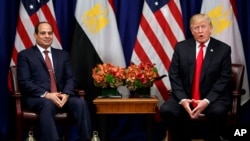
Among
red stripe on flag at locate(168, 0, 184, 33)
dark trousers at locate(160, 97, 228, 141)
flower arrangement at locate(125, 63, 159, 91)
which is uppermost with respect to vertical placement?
red stripe on flag at locate(168, 0, 184, 33)

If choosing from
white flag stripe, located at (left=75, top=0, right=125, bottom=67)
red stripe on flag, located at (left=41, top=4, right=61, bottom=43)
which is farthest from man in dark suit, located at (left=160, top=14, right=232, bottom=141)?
red stripe on flag, located at (left=41, top=4, right=61, bottom=43)

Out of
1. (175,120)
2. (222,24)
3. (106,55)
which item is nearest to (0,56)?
(106,55)

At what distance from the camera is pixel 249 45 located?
618 centimetres

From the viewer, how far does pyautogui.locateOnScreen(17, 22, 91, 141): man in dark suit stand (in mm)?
5203

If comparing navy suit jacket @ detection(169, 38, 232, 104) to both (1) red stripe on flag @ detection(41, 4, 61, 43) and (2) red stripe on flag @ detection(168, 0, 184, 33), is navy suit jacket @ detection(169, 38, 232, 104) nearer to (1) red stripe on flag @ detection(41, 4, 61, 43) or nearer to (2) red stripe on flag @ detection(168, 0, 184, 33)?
(2) red stripe on flag @ detection(168, 0, 184, 33)

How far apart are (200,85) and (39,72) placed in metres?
1.86

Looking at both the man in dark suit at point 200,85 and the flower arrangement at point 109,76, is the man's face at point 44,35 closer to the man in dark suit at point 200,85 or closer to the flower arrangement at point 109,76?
the flower arrangement at point 109,76

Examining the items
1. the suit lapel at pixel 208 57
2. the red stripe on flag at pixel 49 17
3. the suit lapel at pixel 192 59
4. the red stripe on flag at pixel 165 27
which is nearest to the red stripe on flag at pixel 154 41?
the red stripe on flag at pixel 165 27

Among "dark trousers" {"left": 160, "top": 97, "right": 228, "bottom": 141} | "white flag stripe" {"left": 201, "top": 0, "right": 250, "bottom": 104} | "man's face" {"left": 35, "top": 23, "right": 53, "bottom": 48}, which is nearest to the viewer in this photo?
"dark trousers" {"left": 160, "top": 97, "right": 228, "bottom": 141}

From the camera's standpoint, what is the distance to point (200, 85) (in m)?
5.30

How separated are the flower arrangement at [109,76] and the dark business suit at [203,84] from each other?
0.59 metres

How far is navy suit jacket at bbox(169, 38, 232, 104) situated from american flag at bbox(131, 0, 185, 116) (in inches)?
28.3

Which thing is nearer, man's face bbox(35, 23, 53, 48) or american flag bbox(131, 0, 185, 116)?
man's face bbox(35, 23, 53, 48)

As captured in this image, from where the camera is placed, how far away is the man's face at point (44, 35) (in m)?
5.65
